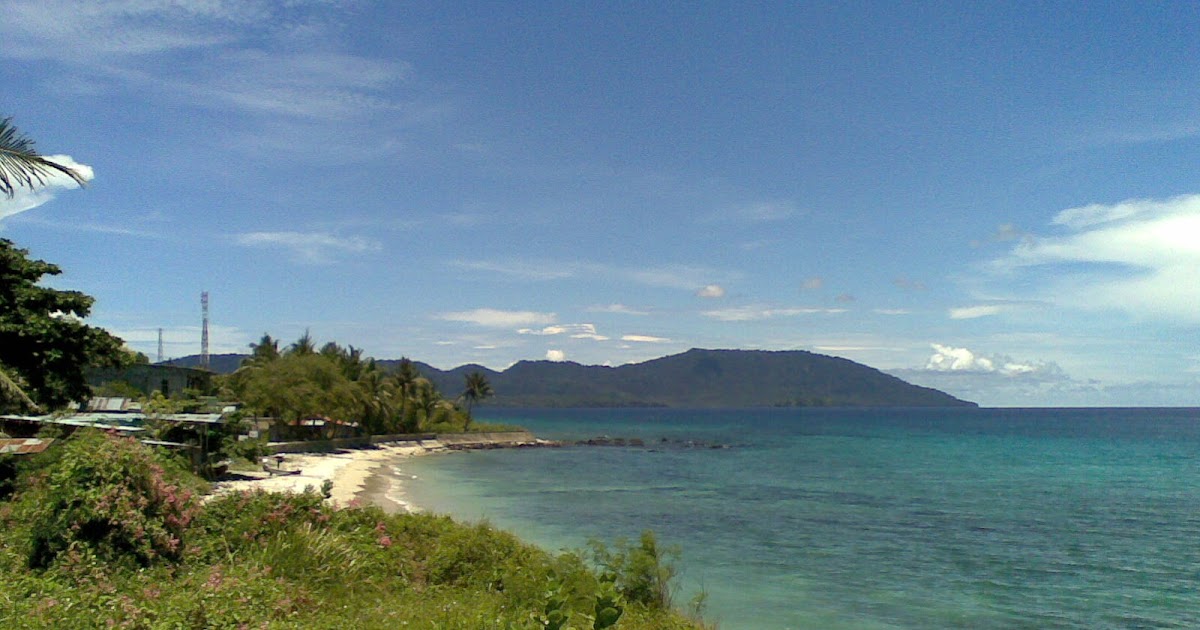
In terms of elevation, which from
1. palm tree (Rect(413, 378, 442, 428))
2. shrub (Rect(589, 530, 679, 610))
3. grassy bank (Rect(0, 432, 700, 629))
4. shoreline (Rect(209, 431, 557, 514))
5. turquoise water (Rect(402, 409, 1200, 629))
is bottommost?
turquoise water (Rect(402, 409, 1200, 629))

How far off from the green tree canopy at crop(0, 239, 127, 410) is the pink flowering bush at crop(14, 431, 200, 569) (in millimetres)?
11661

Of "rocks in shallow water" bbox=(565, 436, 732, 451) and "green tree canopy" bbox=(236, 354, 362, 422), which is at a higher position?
"green tree canopy" bbox=(236, 354, 362, 422)

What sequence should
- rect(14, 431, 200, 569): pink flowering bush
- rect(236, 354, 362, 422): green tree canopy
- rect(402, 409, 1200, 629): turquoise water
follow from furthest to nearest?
rect(236, 354, 362, 422): green tree canopy → rect(402, 409, 1200, 629): turquoise water → rect(14, 431, 200, 569): pink flowering bush

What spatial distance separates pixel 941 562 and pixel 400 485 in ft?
82.1

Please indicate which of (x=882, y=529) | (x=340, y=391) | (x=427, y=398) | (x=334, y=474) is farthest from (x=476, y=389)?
(x=882, y=529)

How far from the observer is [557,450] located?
80.2 metres

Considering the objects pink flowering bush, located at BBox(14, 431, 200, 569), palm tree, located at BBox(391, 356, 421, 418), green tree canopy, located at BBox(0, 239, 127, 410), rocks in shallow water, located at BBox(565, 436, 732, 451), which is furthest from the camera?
rocks in shallow water, located at BBox(565, 436, 732, 451)

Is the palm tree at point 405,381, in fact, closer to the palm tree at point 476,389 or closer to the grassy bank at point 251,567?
the palm tree at point 476,389

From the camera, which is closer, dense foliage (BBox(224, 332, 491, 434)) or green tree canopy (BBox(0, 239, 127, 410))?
green tree canopy (BBox(0, 239, 127, 410))

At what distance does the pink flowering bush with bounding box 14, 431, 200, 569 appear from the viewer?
30.0 feet

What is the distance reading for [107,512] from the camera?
9281 mm

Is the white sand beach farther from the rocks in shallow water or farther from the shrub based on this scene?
the rocks in shallow water

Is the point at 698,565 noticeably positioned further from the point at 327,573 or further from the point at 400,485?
the point at 400,485

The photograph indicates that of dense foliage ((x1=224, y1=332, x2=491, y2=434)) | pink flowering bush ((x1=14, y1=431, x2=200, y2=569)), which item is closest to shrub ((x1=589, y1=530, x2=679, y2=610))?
pink flowering bush ((x1=14, y1=431, x2=200, y2=569))
